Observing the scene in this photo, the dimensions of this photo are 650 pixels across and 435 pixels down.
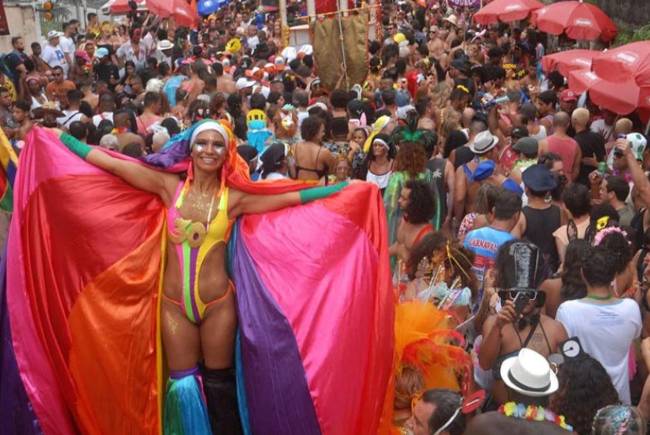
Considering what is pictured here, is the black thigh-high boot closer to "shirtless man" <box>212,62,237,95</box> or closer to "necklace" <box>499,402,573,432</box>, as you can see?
"necklace" <box>499,402,573,432</box>

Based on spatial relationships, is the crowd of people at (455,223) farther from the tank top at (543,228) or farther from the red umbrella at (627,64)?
the red umbrella at (627,64)

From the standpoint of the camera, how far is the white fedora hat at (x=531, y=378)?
12.4 ft

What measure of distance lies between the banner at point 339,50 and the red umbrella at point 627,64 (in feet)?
14.8

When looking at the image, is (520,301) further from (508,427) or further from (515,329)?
(508,427)

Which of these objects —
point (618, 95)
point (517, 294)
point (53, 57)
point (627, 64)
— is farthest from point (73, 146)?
point (53, 57)

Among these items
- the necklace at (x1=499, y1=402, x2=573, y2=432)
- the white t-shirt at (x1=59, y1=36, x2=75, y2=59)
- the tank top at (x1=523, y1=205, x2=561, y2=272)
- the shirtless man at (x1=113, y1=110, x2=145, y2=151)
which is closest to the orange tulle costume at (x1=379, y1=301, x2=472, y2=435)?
the necklace at (x1=499, y1=402, x2=573, y2=432)

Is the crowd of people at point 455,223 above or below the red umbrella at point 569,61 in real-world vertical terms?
below

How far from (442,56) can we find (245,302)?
41.6 feet

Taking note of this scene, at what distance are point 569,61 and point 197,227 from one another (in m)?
8.21

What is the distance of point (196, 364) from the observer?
16.8 ft

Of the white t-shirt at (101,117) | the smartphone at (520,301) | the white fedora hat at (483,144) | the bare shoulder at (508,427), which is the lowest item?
the bare shoulder at (508,427)

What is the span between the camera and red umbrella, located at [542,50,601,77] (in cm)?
1177

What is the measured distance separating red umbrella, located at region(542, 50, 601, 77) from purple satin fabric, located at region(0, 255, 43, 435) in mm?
8351

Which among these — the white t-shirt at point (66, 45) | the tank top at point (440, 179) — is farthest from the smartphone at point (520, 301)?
the white t-shirt at point (66, 45)
